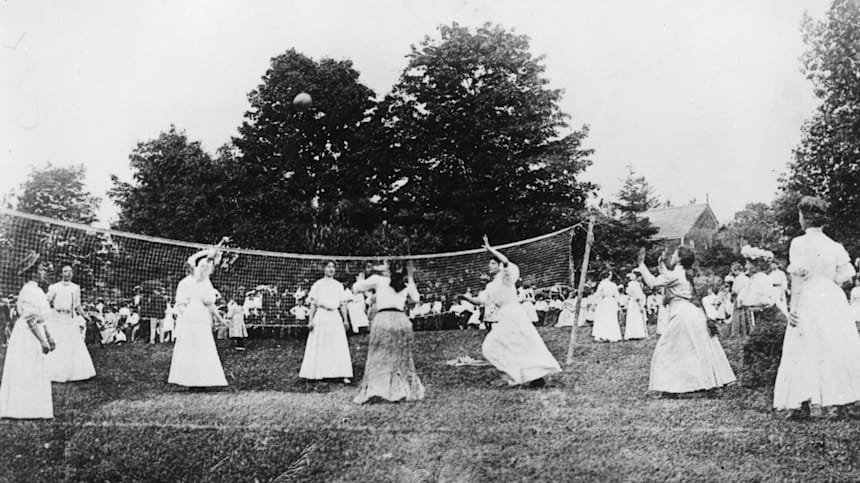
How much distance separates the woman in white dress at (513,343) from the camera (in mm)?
10406

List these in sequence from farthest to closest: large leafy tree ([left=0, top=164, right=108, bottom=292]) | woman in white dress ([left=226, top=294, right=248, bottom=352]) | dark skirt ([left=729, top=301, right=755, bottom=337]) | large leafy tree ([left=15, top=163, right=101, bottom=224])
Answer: large leafy tree ([left=15, top=163, right=101, bottom=224]) → woman in white dress ([left=226, top=294, right=248, bottom=352]) → large leafy tree ([left=0, top=164, right=108, bottom=292]) → dark skirt ([left=729, top=301, right=755, bottom=337])

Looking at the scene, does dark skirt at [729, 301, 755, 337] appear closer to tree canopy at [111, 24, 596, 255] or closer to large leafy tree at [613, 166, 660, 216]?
tree canopy at [111, 24, 596, 255]

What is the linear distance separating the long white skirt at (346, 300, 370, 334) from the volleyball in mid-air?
7.51 meters

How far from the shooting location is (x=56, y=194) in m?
30.3

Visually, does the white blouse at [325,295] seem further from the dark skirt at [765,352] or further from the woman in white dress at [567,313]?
the woman in white dress at [567,313]

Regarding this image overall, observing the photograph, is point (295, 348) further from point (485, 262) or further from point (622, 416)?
point (622, 416)

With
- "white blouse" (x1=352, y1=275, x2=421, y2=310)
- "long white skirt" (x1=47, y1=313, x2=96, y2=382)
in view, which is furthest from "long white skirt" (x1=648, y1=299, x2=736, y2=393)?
"long white skirt" (x1=47, y1=313, x2=96, y2=382)

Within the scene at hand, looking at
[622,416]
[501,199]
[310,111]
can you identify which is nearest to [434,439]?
[622,416]

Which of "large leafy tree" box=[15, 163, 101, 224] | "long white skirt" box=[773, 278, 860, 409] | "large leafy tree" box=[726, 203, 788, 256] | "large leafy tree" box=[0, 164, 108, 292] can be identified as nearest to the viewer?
"long white skirt" box=[773, 278, 860, 409]

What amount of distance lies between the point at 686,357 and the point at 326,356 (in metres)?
5.86

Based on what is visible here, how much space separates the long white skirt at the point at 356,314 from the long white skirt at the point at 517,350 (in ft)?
38.0

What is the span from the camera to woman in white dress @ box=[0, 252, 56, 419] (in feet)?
27.2

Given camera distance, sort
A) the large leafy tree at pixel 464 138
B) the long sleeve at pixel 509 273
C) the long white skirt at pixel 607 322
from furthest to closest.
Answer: the large leafy tree at pixel 464 138, the long white skirt at pixel 607 322, the long sleeve at pixel 509 273

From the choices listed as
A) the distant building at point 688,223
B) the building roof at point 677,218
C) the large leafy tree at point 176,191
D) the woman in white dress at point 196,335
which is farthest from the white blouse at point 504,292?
the building roof at point 677,218
